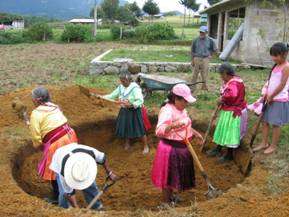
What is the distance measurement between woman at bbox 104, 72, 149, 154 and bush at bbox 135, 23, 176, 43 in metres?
23.0

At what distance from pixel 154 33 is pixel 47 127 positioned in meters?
26.4

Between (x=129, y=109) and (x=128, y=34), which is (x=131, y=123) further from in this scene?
(x=128, y=34)

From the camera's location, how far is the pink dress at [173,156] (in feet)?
15.7

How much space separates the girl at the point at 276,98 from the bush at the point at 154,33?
24.2 meters

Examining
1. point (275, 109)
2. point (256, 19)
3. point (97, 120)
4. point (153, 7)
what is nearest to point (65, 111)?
point (97, 120)

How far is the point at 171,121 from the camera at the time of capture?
15.5 ft

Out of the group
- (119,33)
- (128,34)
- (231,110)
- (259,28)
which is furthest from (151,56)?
(128,34)

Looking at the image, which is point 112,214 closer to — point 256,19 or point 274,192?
point 274,192

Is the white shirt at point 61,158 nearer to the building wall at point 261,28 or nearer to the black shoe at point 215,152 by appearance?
the black shoe at point 215,152

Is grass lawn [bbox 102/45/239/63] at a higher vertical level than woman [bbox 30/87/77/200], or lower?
higher

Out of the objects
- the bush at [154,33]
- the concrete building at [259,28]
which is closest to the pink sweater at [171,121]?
the concrete building at [259,28]

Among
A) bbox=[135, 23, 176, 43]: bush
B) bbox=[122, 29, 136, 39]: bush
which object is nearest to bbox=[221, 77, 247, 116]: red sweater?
bbox=[135, 23, 176, 43]: bush

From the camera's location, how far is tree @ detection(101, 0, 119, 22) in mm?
59406

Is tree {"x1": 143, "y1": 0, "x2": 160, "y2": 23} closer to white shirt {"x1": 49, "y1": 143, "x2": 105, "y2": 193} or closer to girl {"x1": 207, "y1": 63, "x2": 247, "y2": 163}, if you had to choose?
girl {"x1": 207, "y1": 63, "x2": 247, "y2": 163}
